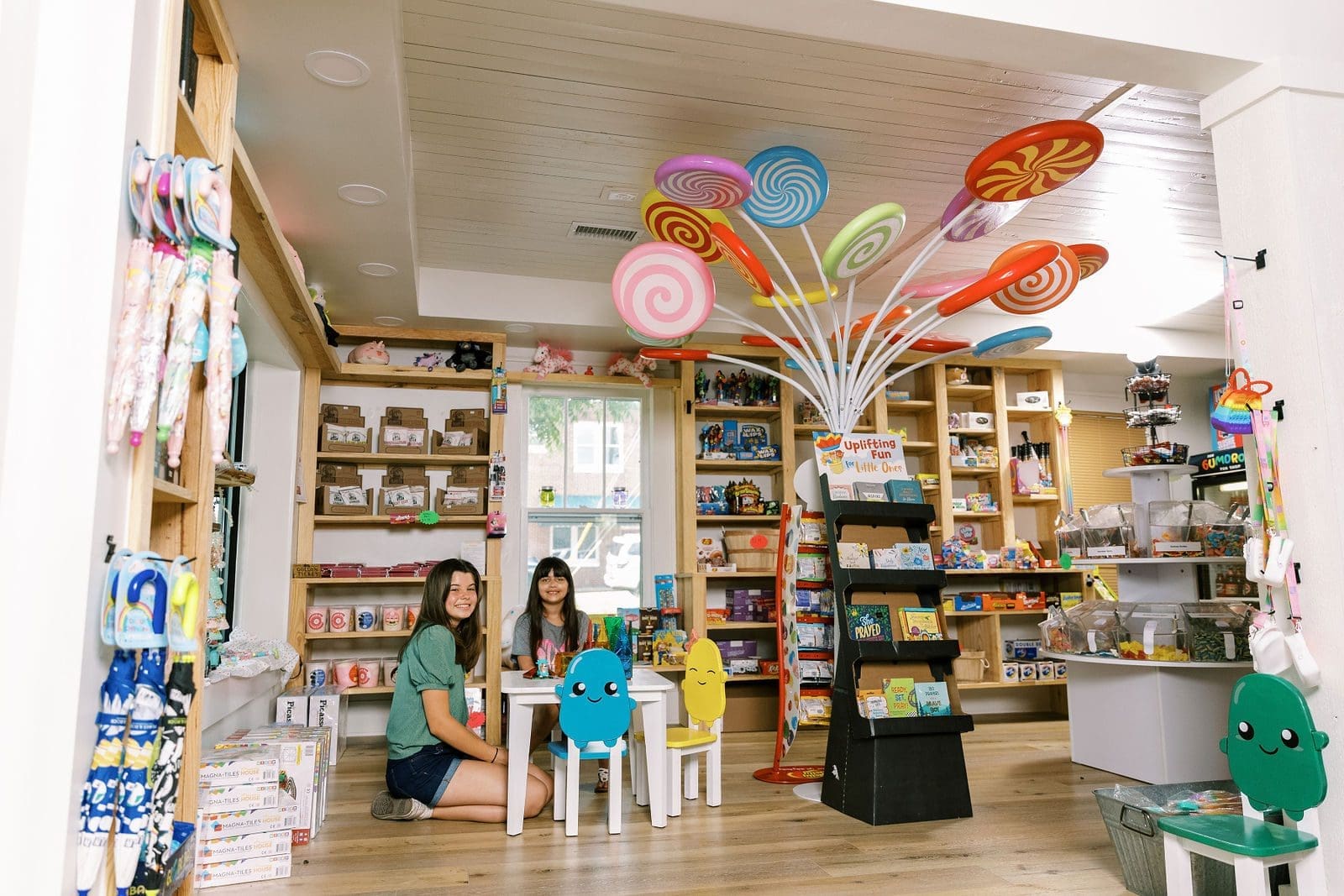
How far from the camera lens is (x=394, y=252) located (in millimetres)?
4848

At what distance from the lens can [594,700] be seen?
3.62 meters

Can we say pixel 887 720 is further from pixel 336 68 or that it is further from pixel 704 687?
pixel 336 68

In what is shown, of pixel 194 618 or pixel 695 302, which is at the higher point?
pixel 695 302

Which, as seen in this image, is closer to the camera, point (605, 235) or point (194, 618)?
point (194, 618)

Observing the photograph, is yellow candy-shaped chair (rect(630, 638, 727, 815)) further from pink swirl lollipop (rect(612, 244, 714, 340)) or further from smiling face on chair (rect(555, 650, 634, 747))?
pink swirl lollipop (rect(612, 244, 714, 340))

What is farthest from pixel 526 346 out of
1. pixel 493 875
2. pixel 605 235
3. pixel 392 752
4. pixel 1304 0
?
pixel 1304 0

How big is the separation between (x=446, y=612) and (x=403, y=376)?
101 inches

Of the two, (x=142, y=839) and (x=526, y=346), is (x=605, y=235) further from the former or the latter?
(x=142, y=839)

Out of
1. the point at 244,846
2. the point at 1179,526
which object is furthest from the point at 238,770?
the point at 1179,526

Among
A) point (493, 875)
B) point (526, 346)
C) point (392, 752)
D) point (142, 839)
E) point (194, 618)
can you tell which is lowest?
point (493, 875)

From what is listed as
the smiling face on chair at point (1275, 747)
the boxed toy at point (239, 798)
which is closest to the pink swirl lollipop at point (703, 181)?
the smiling face on chair at point (1275, 747)

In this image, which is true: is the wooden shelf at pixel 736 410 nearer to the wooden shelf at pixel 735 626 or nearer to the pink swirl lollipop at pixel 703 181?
the wooden shelf at pixel 735 626

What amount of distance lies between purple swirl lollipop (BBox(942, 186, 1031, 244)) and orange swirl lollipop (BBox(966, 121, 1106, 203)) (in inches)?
10.7

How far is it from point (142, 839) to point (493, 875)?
174cm
